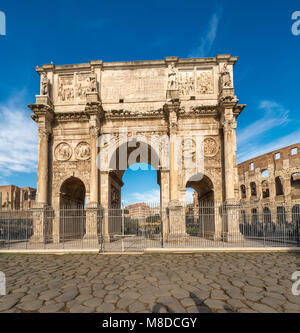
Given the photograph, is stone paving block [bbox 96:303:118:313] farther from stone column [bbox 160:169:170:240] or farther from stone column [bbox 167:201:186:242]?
stone column [bbox 160:169:170:240]

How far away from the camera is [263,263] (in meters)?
6.82

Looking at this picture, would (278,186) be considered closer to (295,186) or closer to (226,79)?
(295,186)

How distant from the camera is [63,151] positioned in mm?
14273

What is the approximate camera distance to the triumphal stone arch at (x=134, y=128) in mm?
12906

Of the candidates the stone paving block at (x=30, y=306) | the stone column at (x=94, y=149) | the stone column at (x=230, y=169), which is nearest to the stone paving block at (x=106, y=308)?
the stone paving block at (x=30, y=306)

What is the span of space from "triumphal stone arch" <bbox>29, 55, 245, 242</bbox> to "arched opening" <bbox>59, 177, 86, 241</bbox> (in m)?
0.14

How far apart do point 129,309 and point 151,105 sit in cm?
1244

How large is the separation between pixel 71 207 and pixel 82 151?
4.10 m

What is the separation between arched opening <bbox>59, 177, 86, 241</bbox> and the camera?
1386cm

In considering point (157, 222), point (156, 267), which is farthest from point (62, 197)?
point (156, 267)

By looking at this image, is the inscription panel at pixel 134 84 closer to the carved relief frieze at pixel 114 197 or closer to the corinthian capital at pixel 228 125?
the corinthian capital at pixel 228 125

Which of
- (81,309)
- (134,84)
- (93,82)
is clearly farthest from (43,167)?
(81,309)

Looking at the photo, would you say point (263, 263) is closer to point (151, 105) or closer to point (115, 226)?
point (115, 226)

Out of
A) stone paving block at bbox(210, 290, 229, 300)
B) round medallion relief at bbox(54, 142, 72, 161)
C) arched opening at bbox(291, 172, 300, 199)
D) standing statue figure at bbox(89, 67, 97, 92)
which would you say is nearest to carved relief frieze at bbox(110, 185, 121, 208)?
round medallion relief at bbox(54, 142, 72, 161)
